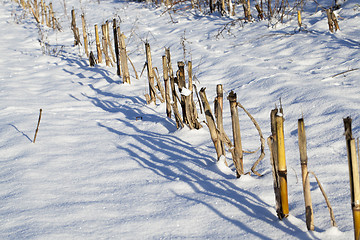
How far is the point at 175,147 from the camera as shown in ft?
6.64

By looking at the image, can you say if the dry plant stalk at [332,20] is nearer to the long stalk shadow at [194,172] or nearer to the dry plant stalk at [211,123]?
the long stalk shadow at [194,172]

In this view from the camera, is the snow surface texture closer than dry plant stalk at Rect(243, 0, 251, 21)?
Yes

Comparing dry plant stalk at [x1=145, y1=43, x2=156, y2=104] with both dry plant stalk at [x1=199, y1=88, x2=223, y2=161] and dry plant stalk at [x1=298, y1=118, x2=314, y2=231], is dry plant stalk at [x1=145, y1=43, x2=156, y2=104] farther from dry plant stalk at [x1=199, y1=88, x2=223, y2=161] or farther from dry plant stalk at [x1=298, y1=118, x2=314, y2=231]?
dry plant stalk at [x1=298, y1=118, x2=314, y2=231]

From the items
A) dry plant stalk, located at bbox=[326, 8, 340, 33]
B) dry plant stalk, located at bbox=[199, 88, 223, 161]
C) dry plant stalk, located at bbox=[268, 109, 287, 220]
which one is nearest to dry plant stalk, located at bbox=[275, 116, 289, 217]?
dry plant stalk, located at bbox=[268, 109, 287, 220]

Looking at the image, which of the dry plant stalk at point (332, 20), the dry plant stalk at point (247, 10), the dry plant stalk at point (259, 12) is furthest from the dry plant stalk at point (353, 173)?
the dry plant stalk at point (247, 10)

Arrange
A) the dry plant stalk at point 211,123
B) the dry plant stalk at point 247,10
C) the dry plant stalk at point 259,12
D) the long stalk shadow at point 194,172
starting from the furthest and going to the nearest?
the dry plant stalk at point 247,10 → the dry plant stalk at point 259,12 → the dry plant stalk at point 211,123 → the long stalk shadow at point 194,172

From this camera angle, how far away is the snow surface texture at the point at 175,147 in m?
1.31

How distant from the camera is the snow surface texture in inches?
51.6

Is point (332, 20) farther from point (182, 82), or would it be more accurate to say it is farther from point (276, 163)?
point (276, 163)

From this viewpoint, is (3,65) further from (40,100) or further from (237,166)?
(237,166)

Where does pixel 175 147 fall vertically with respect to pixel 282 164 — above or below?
below

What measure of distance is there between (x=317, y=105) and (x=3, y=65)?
3981mm

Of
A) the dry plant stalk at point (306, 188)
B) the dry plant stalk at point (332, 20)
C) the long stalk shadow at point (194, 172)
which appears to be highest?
the dry plant stalk at point (332, 20)

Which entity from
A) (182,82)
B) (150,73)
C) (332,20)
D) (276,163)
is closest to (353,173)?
(276,163)
